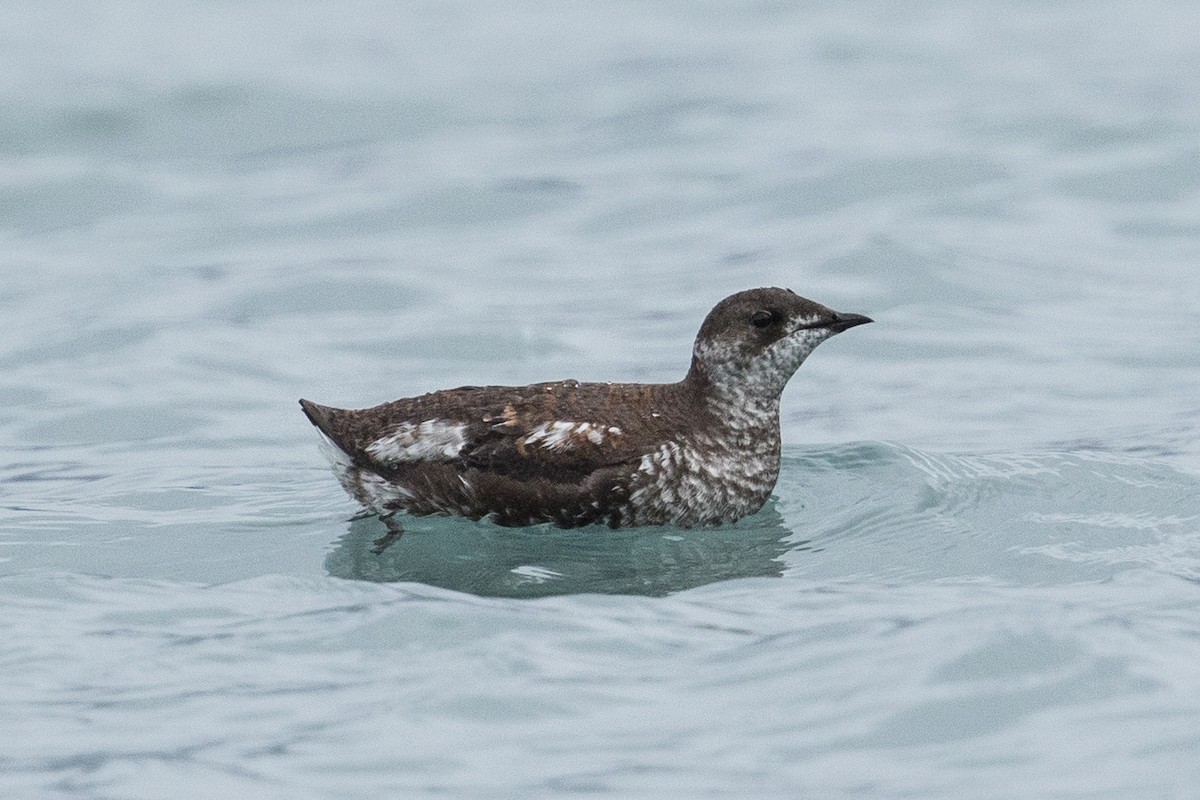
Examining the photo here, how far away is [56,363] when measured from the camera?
596 inches

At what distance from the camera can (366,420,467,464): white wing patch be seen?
10594mm

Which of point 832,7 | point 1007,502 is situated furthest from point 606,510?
point 832,7

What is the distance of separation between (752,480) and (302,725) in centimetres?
380

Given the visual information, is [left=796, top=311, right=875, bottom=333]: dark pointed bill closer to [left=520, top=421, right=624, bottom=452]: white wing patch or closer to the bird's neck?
the bird's neck

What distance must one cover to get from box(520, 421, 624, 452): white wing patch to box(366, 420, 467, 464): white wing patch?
1.23ft

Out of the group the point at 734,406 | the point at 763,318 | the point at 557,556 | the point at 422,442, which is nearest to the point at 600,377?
the point at 734,406

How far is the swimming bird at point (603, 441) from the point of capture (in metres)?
10.5

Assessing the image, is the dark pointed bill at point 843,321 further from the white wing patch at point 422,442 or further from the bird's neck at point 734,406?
the white wing patch at point 422,442

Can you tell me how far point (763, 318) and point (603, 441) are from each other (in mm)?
1159

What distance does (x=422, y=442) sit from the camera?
10.6 m

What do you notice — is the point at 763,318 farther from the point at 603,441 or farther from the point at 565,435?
the point at 565,435

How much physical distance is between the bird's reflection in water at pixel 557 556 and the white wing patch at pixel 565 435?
49 cm

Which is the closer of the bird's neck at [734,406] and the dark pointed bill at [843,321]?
the dark pointed bill at [843,321]

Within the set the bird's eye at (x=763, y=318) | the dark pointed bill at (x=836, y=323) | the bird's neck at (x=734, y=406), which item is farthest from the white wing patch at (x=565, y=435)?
the dark pointed bill at (x=836, y=323)
